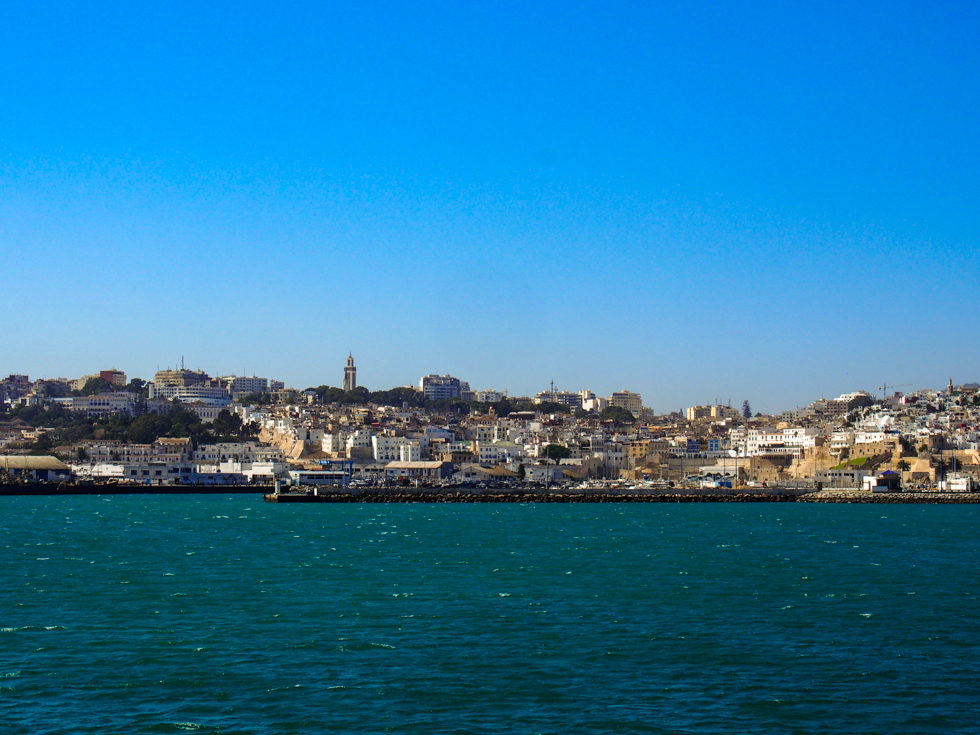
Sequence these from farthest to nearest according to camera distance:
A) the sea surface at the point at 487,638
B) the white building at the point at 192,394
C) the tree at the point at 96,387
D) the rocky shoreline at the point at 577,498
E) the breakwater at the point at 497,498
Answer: the tree at the point at 96,387, the white building at the point at 192,394, the rocky shoreline at the point at 577,498, the breakwater at the point at 497,498, the sea surface at the point at 487,638

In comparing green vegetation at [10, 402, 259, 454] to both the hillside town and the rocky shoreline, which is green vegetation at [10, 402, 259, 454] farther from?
the rocky shoreline

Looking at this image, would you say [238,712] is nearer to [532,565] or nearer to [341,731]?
[341,731]

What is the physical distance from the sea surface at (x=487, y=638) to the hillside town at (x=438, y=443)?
179 ft

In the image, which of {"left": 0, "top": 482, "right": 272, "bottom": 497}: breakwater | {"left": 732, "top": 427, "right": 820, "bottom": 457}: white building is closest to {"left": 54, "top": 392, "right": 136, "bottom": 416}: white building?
{"left": 0, "top": 482, "right": 272, "bottom": 497}: breakwater

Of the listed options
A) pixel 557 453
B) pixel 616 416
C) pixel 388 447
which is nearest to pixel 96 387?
pixel 616 416

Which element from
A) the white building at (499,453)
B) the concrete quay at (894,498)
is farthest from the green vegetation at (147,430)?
the concrete quay at (894,498)

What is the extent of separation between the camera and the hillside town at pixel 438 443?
287ft

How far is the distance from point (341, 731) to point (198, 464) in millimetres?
87840

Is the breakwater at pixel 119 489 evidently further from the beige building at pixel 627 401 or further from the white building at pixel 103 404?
the beige building at pixel 627 401

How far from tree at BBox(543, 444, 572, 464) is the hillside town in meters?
0.14

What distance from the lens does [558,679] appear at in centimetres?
1374

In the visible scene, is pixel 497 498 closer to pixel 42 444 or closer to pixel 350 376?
pixel 42 444

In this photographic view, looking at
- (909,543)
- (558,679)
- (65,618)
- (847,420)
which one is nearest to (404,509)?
(909,543)

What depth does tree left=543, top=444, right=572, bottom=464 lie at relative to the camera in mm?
99938
